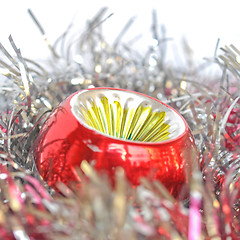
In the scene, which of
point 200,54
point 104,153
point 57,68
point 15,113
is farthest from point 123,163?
point 200,54

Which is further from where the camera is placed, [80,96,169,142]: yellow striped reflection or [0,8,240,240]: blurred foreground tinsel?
[80,96,169,142]: yellow striped reflection

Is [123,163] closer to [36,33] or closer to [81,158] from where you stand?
[81,158]

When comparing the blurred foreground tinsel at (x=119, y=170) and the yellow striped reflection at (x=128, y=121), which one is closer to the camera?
the blurred foreground tinsel at (x=119, y=170)
